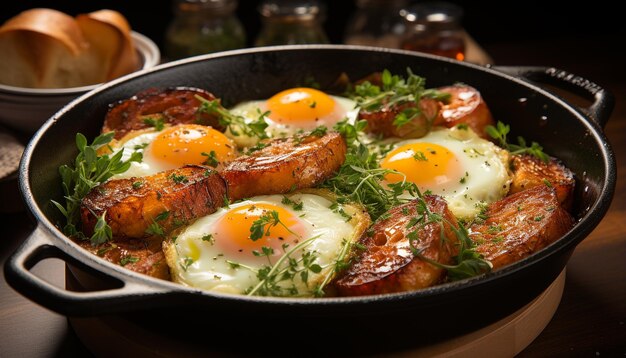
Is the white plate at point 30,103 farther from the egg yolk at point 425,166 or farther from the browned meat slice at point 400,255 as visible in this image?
the browned meat slice at point 400,255

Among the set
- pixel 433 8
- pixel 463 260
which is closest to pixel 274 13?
pixel 433 8

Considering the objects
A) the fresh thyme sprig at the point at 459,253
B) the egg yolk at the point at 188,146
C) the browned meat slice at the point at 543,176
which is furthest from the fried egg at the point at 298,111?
the fresh thyme sprig at the point at 459,253

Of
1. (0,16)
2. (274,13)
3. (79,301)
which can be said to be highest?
(79,301)

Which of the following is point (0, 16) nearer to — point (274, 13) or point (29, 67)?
point (29, 67)

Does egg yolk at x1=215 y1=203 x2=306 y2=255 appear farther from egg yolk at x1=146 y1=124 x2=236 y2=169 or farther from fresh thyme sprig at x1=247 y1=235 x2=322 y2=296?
egg yolk at x1=146 y1=124 x2=236 y2=169

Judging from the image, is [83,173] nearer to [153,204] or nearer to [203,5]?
[153,204]

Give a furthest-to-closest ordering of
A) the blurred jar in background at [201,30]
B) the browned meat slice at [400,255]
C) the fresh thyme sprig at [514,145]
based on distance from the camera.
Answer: the blurred jar in background at [201,30] → the fresh thyme sprig at [514,145] → the browned meat slice at [400,255]

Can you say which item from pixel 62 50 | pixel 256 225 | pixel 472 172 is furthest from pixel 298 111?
pixel 62 50
